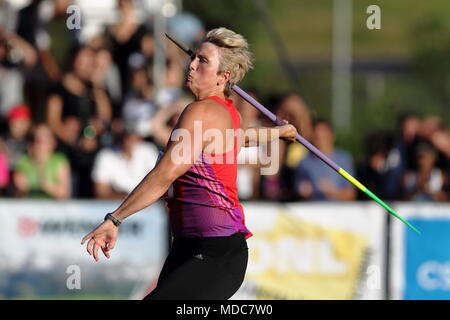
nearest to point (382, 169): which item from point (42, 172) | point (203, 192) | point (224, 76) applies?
point (42, 172)

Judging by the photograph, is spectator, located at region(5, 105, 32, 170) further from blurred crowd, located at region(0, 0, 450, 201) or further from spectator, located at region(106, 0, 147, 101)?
spectator, located at region(106, 0, 147, 101)

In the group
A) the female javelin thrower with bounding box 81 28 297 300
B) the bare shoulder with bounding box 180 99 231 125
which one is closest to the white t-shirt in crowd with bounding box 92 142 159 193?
the female javelin thrower with bounding box 81 28 297 300

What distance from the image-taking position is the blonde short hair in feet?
21.8

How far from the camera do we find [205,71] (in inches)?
262

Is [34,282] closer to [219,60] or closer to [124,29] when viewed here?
[124,29]

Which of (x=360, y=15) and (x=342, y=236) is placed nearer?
(x=342, y=236)

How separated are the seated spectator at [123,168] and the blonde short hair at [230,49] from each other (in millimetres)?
5174

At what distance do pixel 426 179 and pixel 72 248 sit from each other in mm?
3938

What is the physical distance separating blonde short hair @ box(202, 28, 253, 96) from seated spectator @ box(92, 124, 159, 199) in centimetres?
517
